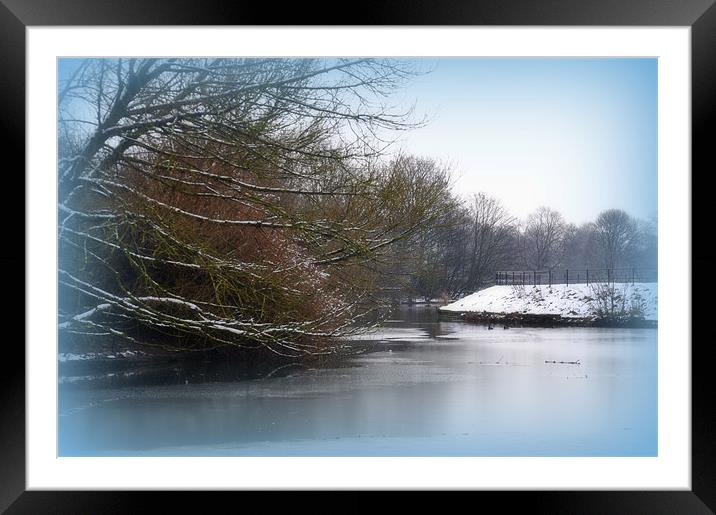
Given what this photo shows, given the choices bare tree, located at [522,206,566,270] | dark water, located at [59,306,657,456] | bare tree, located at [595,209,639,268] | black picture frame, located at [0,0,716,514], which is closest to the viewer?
black picture frame, located at [0,0,716,514]

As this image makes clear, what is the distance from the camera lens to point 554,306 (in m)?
4.68

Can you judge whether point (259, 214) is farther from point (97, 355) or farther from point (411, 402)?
point (411, 402)

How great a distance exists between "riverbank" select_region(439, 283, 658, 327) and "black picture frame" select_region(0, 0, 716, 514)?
1038 mm

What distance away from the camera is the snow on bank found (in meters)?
4.67

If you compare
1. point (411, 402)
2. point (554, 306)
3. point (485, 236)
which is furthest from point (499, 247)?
point (411, 402)

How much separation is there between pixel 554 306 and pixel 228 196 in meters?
2.54

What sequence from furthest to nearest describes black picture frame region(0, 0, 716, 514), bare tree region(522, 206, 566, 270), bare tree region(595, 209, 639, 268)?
bare tree region(522, 206, 566, 270) → bare tree region(595, 209, 639, 268) → black picture frame region(0, 0, 716, 514)

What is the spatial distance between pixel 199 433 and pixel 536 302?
104 inches

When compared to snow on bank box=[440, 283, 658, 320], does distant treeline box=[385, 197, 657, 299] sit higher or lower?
higher

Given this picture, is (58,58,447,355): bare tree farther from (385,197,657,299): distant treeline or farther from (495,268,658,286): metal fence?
(495,268,658,286): metal fence
